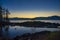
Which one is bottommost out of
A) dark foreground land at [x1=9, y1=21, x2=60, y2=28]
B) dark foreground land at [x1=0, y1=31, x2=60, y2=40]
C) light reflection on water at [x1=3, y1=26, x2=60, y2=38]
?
dark foreground land at [x1=0, y1=31, x2=60, y2=40]

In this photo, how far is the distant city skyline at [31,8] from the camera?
4.62 feet

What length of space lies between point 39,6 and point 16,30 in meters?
0.48

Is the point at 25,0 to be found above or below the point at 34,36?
above

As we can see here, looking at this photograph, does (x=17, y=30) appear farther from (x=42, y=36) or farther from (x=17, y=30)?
(x=42, y=36)

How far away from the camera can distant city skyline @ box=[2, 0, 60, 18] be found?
4.62 ft

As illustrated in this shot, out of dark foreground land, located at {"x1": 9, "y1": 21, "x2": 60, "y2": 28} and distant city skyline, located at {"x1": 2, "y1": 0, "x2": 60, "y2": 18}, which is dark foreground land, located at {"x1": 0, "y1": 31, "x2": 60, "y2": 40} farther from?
distant city skyline, located at {"x1": 2, "y1": 0, "x2": 60, "y2": 18}

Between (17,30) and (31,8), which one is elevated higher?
(31,8)

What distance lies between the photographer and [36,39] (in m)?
1.36

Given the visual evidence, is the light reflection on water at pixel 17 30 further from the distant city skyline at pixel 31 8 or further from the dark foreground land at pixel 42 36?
the distant city skyline at pixel 31 8

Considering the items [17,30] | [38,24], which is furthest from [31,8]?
[17,30]

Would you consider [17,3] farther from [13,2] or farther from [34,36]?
[34,36]

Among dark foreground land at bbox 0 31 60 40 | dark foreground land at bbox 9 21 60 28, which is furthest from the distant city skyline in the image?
dark foreground land at bbox 0 31 60 40

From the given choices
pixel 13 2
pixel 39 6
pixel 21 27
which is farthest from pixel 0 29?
pixel 39 6

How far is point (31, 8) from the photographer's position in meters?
1.42
